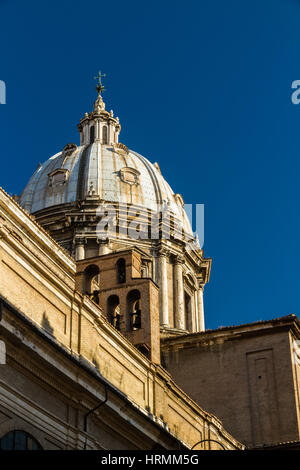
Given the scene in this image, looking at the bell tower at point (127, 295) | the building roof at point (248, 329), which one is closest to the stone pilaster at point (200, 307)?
the building roof at point (248, 329)

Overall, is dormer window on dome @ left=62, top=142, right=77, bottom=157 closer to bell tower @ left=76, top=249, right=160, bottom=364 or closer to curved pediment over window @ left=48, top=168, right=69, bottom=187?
curved pediment over window @ left=48, top=168, right=69, bottom=187

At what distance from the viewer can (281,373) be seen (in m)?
38.3

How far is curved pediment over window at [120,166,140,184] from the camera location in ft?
188

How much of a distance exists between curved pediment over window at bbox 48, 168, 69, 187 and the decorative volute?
16.0ft

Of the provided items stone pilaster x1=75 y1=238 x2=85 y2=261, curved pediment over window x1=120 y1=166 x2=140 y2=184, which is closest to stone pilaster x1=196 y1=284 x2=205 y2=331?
curved pediment over window x1=120 y1=166 x2=140 y2=184

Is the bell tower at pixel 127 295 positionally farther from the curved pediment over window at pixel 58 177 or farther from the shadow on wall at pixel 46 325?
the curved pediment over window at pixel 58 177

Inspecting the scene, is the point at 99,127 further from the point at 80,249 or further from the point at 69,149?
the point at 80,249

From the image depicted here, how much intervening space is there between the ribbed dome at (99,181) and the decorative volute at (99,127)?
5.78ft

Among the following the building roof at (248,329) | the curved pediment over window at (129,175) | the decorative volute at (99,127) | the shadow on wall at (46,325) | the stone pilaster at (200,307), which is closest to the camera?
the shadow on wall at (46,325)

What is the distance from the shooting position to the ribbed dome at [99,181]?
5597cm

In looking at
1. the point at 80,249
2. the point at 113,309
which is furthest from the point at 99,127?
the point at 113,309

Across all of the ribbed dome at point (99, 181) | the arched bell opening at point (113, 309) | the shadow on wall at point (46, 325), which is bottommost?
the shadow on wall at point (46, 325)

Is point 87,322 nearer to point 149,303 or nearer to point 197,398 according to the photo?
point 149,303

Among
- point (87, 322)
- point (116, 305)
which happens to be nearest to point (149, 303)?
point (116, 305)
